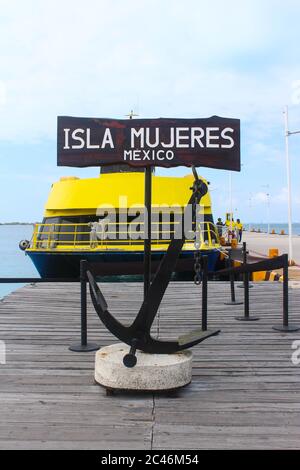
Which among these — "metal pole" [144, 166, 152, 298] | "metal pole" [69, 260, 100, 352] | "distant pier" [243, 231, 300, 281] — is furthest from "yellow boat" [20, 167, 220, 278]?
"metal pole" [144, 166, 152, 298]

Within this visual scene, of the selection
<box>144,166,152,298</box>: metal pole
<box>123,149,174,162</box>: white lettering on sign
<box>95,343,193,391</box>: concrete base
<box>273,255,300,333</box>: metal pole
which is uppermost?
<box>123,149,174,162</box>: white lettering on sign

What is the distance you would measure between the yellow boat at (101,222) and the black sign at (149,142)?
8.34 m

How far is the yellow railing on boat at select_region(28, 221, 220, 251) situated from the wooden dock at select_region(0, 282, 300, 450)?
6.50m

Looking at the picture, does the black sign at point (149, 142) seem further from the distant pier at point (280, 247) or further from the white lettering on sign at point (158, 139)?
the distant pier at point (280, 247)

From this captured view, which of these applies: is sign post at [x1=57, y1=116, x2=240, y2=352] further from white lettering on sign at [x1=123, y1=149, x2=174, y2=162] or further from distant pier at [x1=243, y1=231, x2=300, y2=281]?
distant pier at [x1=243, y1=231, x2=300, y2=281]

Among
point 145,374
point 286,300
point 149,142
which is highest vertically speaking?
point 149,142

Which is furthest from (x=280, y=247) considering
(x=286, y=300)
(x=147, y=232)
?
(x=147, y=232)

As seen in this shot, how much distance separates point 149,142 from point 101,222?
9439 millimetres

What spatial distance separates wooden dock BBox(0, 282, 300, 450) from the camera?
2.87m

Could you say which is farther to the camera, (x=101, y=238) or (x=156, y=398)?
(x=101, y=238)

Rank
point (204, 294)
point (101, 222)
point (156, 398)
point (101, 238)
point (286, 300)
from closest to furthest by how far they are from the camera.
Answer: point (156, 398), point (204, 294), point (286, 300), point (101, 238), point (101, 222)

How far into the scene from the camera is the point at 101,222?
13289mm

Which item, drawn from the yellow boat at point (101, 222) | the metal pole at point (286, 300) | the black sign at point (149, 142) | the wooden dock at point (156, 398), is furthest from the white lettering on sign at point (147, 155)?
the yellow boat at point (101, 222)

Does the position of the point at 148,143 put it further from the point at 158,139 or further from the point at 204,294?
the point at 204,294
